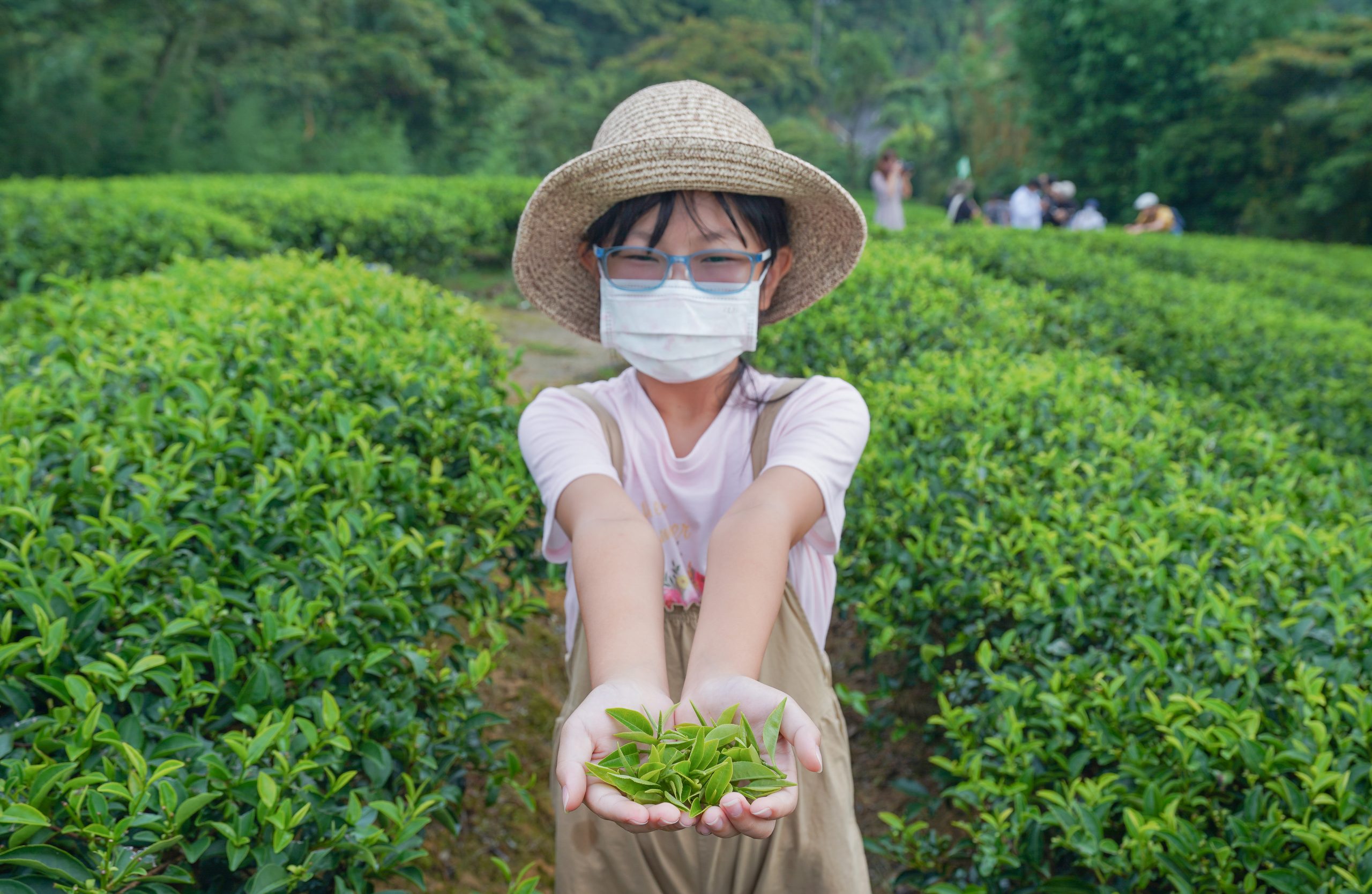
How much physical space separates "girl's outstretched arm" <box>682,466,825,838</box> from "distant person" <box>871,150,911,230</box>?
33.6 feet

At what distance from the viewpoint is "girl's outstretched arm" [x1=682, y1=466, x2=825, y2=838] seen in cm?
104

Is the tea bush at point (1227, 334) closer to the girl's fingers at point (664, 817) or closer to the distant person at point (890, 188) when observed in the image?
the girl's fingers at point (664, 817)

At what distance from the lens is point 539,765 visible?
2615 mm

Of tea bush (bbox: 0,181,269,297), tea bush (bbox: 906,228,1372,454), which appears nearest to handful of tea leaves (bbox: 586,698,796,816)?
tea bush (bbox: 906,228,1372,454)

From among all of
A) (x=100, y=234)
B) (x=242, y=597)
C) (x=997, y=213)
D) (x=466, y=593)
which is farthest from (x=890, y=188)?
(x=242, y=597)

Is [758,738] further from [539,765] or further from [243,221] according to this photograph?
[243,221]

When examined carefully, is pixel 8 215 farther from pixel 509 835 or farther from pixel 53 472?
pixel 509 835

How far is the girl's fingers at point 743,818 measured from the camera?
3.34ft

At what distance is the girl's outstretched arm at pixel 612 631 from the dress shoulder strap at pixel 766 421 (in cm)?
27

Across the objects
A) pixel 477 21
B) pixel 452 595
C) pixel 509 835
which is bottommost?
pixel 509 835

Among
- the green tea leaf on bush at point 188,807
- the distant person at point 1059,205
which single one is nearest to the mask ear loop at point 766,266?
the green tea leaf on bush at point 188,807

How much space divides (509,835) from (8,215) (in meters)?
5.15

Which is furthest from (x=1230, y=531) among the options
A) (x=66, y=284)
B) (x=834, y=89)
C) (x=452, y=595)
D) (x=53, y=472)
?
(x=834, y=89)

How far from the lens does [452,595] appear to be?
212 cm
